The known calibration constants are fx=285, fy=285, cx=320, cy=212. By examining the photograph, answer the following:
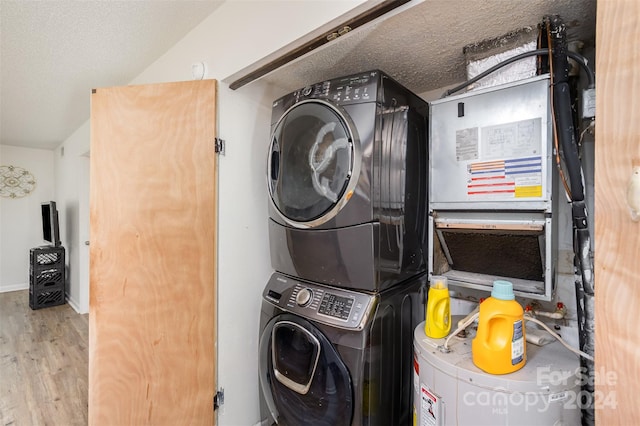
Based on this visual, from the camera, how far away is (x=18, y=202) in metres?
5.25

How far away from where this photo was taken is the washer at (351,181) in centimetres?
122

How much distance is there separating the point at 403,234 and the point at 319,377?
76 centimetres

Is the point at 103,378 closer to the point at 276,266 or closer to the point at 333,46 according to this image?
the point at 276,266

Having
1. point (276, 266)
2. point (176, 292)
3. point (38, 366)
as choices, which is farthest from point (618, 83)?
point (38, 366)

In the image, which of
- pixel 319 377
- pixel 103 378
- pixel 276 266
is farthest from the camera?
pixel 276 266

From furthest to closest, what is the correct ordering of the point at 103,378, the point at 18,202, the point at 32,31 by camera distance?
the point at 18,202, the point at 32,31, the point at 103,378

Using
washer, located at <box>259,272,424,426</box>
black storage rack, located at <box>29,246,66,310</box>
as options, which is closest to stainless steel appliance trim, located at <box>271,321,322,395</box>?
washer, located at <box>259,272,424,426</box>

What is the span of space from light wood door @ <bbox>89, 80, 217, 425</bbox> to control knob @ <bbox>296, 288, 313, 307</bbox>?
0.50 meters

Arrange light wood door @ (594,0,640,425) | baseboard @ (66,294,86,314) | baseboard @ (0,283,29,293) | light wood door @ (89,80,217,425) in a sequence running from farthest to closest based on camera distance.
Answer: baseboard @ (0,283,29,293) → baseboard @ (66,294,86,314) → light wood door @ (89,80,217,425) → light wood door @ (594,0,640,425)

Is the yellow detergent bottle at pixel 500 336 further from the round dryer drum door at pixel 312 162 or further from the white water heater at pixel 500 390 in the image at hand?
the round dryer drum door at pixel 312 162

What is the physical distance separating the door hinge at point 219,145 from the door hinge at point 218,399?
134 centimetres

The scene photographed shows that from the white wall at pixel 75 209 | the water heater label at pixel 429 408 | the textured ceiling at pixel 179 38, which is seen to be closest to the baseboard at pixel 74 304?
the white wall at pixel 75 209

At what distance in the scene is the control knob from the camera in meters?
1.38

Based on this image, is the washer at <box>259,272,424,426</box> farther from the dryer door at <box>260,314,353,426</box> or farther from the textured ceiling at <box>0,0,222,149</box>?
the textured ceiling at <box>0,0,222,149</box>
